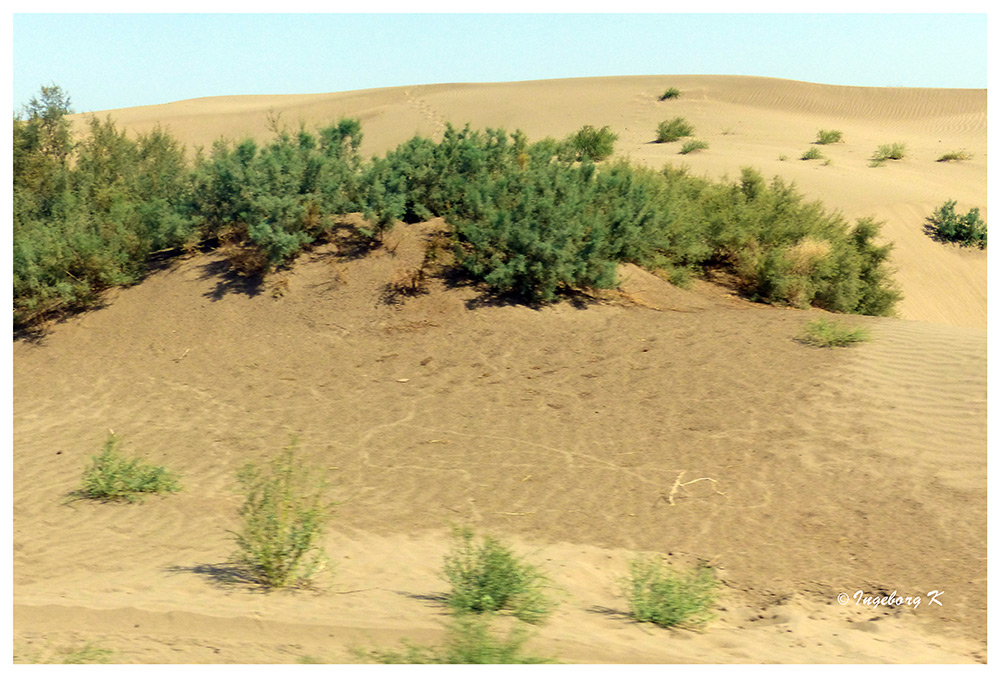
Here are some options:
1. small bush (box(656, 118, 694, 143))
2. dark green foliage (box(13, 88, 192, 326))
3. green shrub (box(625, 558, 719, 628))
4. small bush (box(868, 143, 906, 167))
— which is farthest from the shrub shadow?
small bush (box(868, 143, 906, 167))

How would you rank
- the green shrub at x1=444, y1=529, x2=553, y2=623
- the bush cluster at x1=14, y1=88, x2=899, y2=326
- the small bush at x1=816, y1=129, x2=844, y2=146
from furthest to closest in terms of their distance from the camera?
the small bush at x1=816, y1=129, x2=844, y2=146
the bush cluster at x1=14, y1=88, x2=899, y2=326
the green shrub at x1=444, y1=529, x2=553, y2=623

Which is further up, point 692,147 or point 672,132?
point 672,132

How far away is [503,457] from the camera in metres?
8.34

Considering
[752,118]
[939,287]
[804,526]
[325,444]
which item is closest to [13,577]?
[325,444]

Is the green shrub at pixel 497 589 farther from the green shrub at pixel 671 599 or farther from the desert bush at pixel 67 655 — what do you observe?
the desert bush at pixel 67 655

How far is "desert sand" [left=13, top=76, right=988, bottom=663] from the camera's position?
16.6 ft

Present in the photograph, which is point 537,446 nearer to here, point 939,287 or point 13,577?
point 13,577

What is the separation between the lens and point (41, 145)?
15656 mm

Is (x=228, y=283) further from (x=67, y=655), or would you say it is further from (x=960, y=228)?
(x=960, y=228)

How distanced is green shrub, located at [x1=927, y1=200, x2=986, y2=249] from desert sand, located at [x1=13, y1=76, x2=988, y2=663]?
946cm
